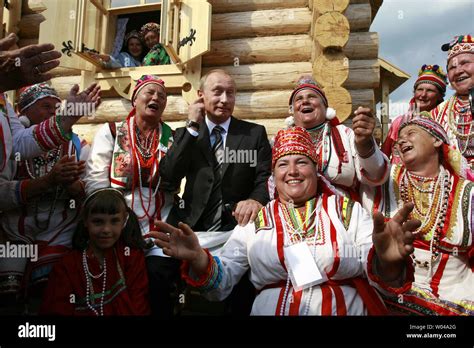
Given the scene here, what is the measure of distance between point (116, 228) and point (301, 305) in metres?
1.45

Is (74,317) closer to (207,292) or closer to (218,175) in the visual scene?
(207,292)

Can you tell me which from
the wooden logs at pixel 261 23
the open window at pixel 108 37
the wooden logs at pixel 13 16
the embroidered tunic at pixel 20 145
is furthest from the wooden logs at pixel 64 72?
the embroidered tunic at pixel 20 145

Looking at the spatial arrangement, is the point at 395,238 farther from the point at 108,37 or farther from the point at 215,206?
the point at 108,37

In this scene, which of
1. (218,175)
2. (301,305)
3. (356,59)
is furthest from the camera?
(356,59)

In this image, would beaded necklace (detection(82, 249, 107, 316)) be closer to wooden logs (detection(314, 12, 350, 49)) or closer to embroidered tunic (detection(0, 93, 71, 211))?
embroidered tunic (detection(0, 93, 71, 211))

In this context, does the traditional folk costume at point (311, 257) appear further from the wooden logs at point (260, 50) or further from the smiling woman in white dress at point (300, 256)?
the wooden logs at point (260, 50)

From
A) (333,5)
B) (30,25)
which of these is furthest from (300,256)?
(30,25)

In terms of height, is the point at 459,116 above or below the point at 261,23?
below

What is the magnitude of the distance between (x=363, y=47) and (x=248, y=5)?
5.73 ft

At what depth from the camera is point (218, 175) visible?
145 inches

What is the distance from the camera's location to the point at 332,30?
17.2 feet

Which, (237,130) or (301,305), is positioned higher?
(237,130)

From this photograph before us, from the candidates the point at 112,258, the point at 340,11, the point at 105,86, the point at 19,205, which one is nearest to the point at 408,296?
the point at 112,258

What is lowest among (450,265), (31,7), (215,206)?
(450,265)
